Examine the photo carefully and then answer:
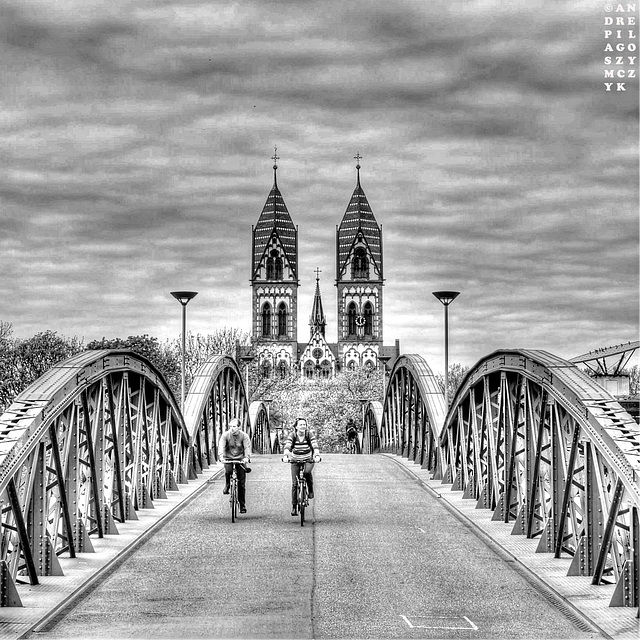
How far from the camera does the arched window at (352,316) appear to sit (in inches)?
6206

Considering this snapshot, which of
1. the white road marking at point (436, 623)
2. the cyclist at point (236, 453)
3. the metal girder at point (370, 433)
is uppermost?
the cyclist at point (236, 453)

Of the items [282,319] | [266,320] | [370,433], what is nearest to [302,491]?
[370,433]

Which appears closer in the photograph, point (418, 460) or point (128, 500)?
point (128, 500)

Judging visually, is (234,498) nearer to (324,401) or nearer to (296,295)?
(324,401)

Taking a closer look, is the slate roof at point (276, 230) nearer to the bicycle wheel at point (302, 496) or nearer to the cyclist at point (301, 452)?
the cyclist at point (301, 452)

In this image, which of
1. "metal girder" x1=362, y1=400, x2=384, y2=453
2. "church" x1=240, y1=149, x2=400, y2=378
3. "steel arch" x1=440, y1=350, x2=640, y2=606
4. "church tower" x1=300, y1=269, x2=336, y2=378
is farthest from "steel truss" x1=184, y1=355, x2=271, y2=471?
"church" x1=240, y1=149, x2=400, y2=378

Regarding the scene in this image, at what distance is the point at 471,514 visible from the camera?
20.7 meters

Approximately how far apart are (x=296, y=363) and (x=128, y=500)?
134228 millimetres

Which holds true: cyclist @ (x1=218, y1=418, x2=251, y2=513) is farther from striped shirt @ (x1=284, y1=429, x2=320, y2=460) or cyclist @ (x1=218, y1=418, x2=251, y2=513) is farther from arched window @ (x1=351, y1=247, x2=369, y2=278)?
arched window @ (x1=351, y1=247, x2=369, y2=278)

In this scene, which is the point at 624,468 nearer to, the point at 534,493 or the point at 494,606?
the point at 494,606

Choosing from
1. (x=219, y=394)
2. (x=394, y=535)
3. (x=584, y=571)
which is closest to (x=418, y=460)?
(x=219, y=394)

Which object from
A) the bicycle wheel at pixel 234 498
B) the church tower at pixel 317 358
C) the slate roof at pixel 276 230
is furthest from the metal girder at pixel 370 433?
the slate roof at pixel 276 230

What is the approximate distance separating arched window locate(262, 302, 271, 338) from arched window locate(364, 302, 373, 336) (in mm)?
12768

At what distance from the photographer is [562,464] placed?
50.9 feet
